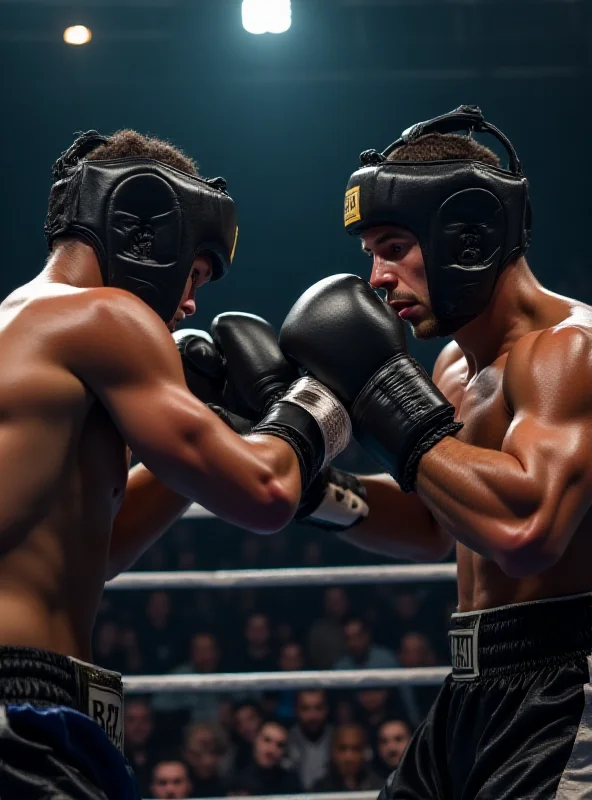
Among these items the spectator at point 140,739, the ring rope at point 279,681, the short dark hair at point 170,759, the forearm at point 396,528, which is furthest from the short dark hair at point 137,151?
the spectator at point 140,739

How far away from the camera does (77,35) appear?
6.20 meters

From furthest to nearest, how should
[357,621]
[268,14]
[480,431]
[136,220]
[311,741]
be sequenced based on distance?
[268,14]
[357,621]
[311,741]
[480,431]
[136,220]

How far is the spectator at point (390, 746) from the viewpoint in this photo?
4652 millimetres

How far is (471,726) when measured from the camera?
6.42 feet

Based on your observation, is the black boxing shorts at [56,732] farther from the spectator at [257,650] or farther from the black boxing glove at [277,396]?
the spectator at [257,650]

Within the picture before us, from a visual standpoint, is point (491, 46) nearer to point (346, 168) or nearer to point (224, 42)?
point (346, 168)

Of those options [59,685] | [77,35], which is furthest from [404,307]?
[77,35]

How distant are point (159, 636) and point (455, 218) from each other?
3767mm

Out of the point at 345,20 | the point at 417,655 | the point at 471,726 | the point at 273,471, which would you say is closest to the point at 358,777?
the point at 417,655

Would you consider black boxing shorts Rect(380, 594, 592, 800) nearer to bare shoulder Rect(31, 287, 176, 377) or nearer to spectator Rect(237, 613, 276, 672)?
bare shoulder Rect(31, 287, 176, 377)

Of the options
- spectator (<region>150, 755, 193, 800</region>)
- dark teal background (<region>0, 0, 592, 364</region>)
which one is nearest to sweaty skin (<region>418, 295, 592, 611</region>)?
spectator (<region>150, 755, 193, 800</region>)

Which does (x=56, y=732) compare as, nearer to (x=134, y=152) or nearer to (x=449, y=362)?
(x=134, y=152)

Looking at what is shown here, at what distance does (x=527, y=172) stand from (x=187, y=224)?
5224mm

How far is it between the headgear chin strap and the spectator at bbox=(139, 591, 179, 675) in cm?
354
